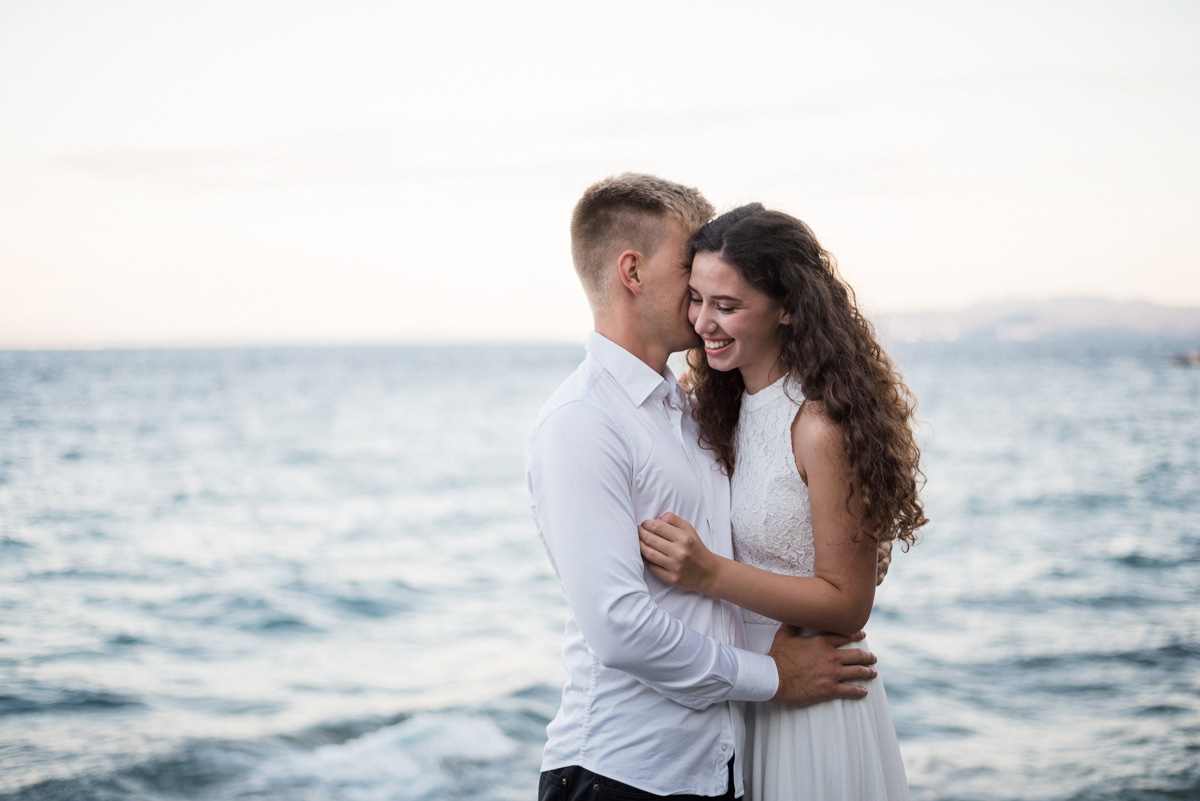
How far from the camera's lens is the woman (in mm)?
2377

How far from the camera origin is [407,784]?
6039mm

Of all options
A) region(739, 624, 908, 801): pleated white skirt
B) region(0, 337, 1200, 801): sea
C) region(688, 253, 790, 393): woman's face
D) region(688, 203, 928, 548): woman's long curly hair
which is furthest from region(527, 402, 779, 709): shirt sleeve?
region(0, 337, 1200, 801): sea

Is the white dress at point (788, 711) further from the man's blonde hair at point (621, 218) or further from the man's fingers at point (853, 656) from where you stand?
the man's blonde hair at point (621, 218)

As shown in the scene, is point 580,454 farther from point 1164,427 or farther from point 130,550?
point 1164,427

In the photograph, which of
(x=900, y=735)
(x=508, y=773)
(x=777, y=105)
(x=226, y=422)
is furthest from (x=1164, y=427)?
(x=226, y=422)

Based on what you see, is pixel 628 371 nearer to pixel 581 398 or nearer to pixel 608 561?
pixel 581 398

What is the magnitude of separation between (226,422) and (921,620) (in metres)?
29.5

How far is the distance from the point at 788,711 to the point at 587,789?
617 mm

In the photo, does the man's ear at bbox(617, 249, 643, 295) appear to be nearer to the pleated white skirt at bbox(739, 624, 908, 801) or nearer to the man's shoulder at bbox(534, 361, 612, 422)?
the man's shoulder at bbox(534, 361, 612, 422)

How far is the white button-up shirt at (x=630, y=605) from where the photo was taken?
208cm

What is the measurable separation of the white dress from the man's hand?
0.18 ft

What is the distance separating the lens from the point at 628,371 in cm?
237

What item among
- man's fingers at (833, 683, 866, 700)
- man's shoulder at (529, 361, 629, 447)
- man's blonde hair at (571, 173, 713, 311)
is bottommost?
man's fingers at (833, 683, 866, 700)

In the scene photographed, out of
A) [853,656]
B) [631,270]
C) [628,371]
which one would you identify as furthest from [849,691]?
[631,270]
